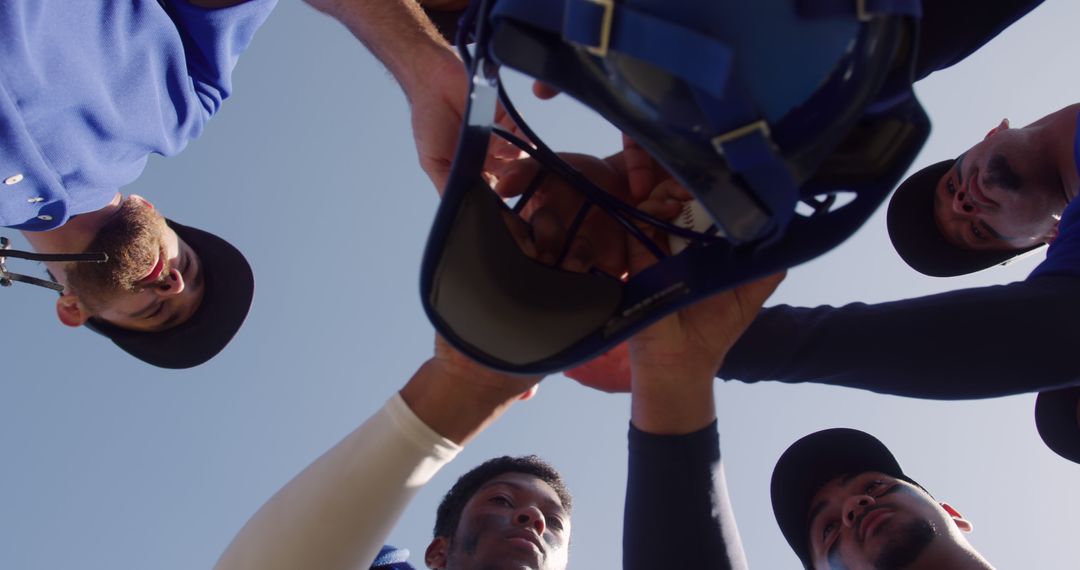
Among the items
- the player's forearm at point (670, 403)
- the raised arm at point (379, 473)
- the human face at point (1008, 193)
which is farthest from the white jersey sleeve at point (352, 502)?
the human face at point (1008, 193)

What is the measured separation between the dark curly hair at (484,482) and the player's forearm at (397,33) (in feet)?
5.69

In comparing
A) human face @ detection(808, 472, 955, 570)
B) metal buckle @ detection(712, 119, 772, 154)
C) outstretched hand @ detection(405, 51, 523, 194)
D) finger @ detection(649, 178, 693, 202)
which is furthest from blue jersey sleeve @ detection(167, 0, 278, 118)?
human face @ detection(808, 472, 955, 570)

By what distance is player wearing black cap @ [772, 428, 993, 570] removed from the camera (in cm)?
270

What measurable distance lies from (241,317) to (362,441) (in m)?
1.84

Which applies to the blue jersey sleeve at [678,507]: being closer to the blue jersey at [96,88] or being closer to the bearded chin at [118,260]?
the blue jersey at [96,88]

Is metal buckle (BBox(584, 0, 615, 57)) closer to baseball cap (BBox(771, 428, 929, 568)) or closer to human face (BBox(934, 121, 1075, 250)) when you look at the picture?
baseball cap (BBox(771, 428, 929, 568))

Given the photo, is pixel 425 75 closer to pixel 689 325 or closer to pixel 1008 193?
pixel 689 325

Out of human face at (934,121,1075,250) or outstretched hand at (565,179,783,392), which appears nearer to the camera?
outstretched hand at (565,179,783,392)

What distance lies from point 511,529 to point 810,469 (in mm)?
1163

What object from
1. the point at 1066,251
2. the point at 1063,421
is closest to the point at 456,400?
the point at 1066,251

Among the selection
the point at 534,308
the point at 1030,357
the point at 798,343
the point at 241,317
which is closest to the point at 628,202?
the point at 534,308

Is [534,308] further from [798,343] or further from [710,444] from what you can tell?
[798,343]

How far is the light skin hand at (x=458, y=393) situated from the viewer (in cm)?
181

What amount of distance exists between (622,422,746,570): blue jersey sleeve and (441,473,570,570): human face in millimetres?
716
